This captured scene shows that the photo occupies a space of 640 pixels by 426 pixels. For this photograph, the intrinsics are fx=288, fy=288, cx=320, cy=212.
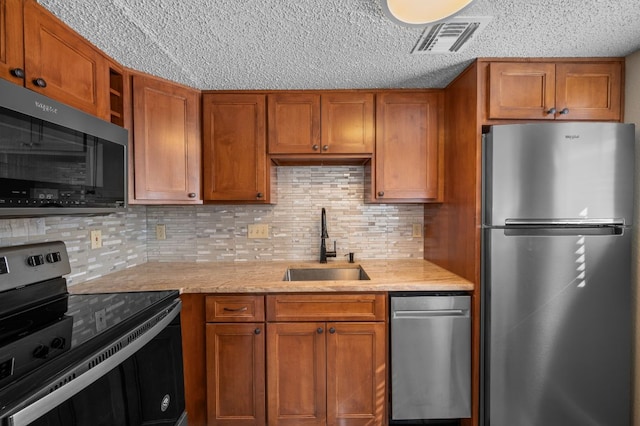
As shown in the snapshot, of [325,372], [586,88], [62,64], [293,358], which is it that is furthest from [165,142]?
[586,88]

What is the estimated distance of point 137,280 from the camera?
171 centimetres

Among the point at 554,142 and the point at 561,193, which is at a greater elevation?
the point at 554,142

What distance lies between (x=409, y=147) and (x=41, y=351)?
199 centimetres

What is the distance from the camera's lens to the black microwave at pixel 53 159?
934 mm

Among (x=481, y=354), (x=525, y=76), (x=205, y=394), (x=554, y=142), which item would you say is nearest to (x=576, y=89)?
(x=525, y=76)

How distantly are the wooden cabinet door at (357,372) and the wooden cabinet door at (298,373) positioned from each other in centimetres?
5

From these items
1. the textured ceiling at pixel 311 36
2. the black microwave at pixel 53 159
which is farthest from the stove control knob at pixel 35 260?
the textured ceiling at pixel 311 36

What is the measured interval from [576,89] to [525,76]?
11.3 inches

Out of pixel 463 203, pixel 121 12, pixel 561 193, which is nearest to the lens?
pixel 121 12

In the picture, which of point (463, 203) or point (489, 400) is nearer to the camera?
point (489, 400)

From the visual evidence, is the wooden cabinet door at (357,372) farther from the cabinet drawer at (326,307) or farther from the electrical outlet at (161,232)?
the electrical outlet at (161,232)

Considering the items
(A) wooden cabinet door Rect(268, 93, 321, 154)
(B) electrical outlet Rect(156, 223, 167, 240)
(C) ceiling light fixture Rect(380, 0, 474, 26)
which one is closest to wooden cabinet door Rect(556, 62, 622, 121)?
(C) ceiling light fixture Rect(380, 0, 474, 26)

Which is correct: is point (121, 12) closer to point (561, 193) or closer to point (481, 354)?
point (561, 193)

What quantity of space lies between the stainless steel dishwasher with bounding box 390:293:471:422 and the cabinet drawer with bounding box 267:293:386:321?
0.15 meters
